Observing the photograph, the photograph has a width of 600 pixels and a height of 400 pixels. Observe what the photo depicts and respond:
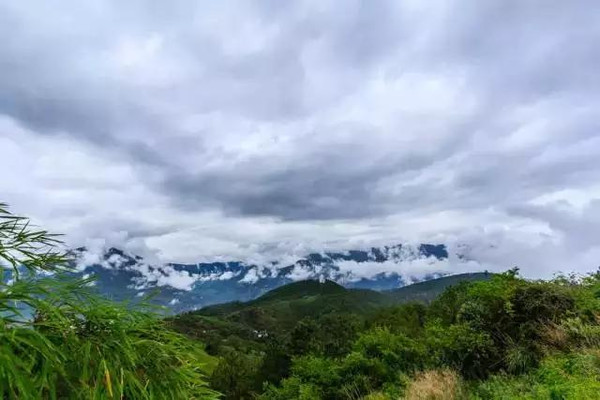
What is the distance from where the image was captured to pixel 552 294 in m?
17.1

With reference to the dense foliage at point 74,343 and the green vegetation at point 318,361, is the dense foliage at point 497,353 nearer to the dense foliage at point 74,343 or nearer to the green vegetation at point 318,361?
the green vegetation at point 318,361

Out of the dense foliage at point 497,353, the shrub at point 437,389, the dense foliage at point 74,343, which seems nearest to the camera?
the dense foliage at point 74,343

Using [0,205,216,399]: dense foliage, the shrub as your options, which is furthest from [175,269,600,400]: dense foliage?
[0,205,216,399]: dense foliage

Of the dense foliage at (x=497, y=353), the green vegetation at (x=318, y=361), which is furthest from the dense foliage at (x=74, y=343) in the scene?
the dense foliage at (x=497, y=353)

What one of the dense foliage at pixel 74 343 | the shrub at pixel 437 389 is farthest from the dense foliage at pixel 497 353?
the dense foliage at pixel 74 343

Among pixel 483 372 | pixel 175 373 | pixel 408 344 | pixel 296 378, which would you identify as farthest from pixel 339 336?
pixel 175 373

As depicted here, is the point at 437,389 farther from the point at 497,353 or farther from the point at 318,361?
the point at 318,361

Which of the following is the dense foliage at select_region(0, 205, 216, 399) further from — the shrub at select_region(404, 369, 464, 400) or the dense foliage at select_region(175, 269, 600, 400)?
the shrub at select_region(404, 369, 464, 400)

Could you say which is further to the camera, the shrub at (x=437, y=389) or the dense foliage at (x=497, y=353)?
the shrub at (x=437, y=389)

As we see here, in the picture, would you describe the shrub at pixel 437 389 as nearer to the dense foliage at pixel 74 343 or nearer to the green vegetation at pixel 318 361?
the green vegetation at pixel 318 361

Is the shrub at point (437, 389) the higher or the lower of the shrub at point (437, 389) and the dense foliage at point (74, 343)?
the lower

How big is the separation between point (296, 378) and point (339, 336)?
3918cm

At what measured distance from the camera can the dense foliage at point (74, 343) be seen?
3203mm

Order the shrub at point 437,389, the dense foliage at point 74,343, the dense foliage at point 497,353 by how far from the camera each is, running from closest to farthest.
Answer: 1. the dense foliage at point 74,343
2. the dense foliage at point 497,353
3. the shrub at point 437,389
